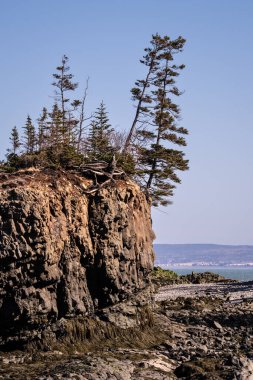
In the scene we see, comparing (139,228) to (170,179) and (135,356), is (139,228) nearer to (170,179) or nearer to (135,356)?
(135,356)

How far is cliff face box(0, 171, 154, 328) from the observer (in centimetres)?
2320

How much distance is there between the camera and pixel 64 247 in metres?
24.8

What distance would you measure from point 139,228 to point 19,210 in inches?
→ 280

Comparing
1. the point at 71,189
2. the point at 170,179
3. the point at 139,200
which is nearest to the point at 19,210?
the point at 71,189

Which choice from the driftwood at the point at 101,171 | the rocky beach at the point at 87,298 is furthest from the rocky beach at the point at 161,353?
the driftwood at the point at 101,171

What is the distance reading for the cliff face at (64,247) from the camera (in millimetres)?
23203

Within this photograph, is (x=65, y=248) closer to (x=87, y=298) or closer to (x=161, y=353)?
(x=87, y=298)

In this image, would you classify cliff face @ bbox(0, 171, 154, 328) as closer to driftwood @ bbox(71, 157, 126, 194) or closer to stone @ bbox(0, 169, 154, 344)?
stone @ bbox(0, 169, 154, 344)

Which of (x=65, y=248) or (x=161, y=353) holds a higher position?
(x=65, y=248)

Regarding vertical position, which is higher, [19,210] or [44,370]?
[19,210]

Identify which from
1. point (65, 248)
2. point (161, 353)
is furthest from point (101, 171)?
point (161, 353)

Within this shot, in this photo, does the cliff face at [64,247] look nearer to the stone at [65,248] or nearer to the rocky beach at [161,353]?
the stone at [65,248]

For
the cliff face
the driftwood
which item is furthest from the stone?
the driftwood

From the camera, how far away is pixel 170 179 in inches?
2130
